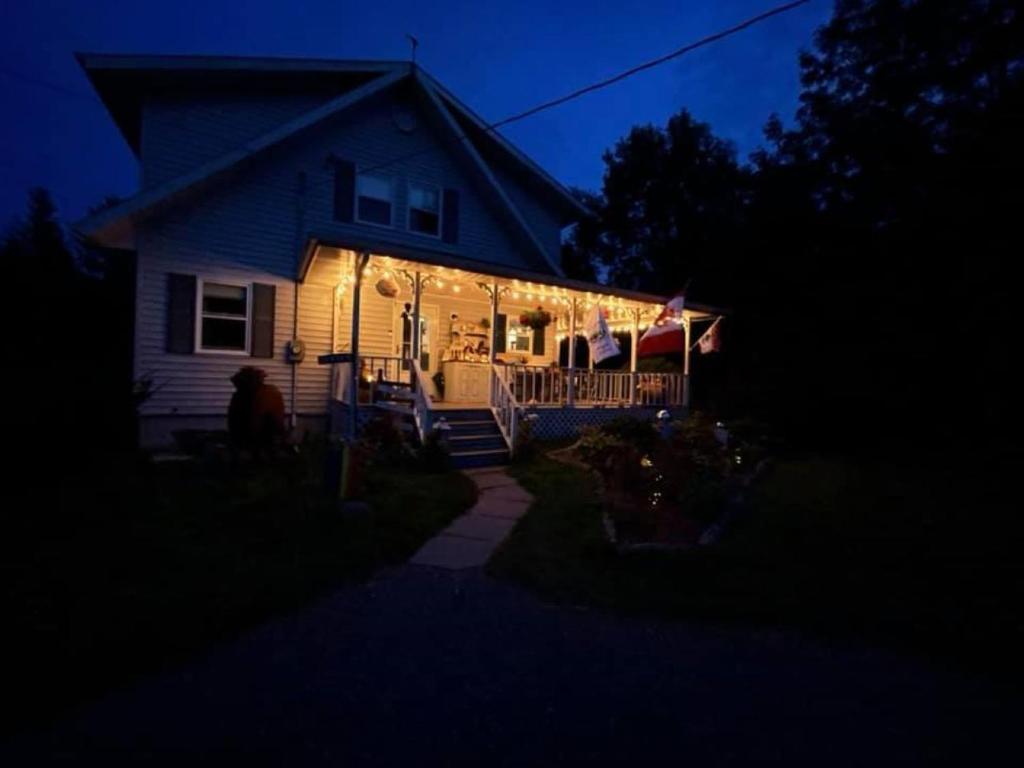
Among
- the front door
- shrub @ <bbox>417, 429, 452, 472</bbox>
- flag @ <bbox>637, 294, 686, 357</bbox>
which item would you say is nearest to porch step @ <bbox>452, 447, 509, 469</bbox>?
shrub @ <bbox>417, 429, 452, 472</bbox>

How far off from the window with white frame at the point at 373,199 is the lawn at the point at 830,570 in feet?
28.5

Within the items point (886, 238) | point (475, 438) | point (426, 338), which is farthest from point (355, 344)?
point (886, 238)

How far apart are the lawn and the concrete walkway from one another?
22 cm

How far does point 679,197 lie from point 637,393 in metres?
19.5

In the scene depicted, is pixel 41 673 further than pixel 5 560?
No

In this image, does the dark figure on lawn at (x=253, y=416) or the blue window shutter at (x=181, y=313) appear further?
the blue window shutter at (x=181, y=313)

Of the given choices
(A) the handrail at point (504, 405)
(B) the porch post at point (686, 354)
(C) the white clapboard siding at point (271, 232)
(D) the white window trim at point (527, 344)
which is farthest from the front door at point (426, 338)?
(B) the porch post at point (686, 354)

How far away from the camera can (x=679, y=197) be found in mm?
31984

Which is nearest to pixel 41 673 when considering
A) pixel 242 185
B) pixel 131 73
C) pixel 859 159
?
pixel 242 185

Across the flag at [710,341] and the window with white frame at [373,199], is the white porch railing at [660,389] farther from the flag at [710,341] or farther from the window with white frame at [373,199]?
the window with white frame at [373,199]

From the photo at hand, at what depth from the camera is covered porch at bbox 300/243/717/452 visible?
467 inches

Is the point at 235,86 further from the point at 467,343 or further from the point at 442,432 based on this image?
the point at 442,432

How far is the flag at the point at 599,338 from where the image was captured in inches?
513

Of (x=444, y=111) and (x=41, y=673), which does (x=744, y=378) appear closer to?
(x=444, y=111)
